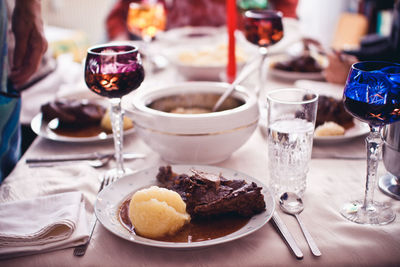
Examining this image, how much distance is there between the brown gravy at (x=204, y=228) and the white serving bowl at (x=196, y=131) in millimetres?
278

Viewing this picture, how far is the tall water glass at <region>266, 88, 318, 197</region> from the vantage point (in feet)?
3.16

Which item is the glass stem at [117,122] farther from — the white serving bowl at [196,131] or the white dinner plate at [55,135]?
the white dinner plate at [55,135]

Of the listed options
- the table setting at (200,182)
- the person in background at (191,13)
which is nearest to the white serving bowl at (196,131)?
the table setting at (200,182)

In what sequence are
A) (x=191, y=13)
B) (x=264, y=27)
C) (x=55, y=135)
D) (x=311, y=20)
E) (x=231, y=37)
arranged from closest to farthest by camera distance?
1. (x=55, y=135)
2. (x=264, y=27)
3. (x=231, y=37)
4. (x=191, y=13)
5. (x=311, y=20)

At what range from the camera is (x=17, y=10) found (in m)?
1.34

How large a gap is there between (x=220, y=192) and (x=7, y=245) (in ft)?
1.36

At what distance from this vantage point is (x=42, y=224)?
833 millimetres

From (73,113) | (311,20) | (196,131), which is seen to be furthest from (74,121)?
(311,20)

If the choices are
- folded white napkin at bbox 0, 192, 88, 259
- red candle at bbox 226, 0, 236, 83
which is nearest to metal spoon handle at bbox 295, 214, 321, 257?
folded white napkin at bbox 0, 192, 88, 259

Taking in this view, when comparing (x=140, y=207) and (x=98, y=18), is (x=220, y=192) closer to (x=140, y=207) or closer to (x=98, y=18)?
(x=140, y=207)

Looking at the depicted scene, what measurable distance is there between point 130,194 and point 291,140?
39 cm

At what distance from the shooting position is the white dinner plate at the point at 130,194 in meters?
0.74

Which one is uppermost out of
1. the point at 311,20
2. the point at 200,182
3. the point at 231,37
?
the point at 231,37

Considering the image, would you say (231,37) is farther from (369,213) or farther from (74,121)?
(369,213)
